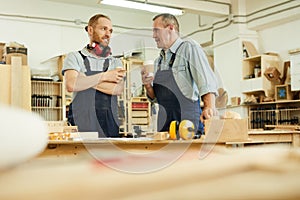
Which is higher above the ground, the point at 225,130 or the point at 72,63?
the point at 72,63

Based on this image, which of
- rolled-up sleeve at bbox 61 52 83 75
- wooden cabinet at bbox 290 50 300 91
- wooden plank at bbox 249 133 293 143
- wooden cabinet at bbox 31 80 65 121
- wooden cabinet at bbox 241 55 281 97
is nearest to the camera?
rolled-up sleeve at bbox 61 52 83 75

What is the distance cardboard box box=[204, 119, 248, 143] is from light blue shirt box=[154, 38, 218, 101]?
0.24 metres

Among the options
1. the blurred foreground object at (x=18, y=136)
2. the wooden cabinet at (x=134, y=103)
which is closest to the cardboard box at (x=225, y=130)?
the blurred foreground object at (x=18, y=136)

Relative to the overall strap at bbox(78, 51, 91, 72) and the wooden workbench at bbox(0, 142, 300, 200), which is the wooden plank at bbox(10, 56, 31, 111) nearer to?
the overall strap at bbox(78, 51, 91, 72)

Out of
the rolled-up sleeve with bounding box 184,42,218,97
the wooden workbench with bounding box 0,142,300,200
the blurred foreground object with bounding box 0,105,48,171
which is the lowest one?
the wooden workbench with bounding box 0,142,300,200

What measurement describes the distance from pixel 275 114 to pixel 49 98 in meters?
3.52

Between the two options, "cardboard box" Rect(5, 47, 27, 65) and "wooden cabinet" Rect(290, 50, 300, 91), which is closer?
"wooden cabinet" Rect(290, 50, 300, 91)

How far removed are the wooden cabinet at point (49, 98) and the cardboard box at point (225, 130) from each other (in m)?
4.84

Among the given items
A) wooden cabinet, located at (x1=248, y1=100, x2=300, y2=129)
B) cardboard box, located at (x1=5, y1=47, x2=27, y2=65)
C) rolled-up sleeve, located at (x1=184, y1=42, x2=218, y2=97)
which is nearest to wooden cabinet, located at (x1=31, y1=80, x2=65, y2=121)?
cardboard box, located at (x1=5, y1=47, x2=27, y2=65)

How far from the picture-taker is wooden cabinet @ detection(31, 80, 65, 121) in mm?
6184

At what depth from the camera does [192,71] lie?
1.99 m

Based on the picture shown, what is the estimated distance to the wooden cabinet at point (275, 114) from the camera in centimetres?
542

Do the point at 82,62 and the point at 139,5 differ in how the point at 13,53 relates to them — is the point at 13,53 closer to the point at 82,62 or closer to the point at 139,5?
the point at 139,5

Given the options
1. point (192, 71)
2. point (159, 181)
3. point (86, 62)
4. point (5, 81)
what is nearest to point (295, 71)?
→ point (192, 71)
